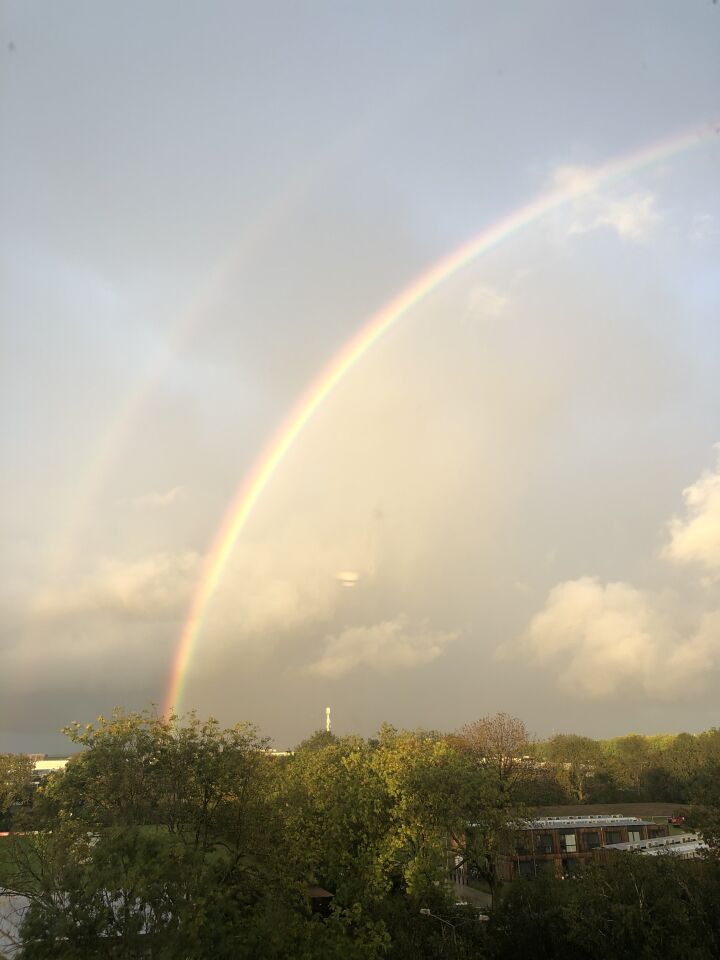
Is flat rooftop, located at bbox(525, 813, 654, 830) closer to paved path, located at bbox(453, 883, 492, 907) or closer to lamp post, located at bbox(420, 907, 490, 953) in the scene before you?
paved path, located at bbox(453, 883, 492, 907)

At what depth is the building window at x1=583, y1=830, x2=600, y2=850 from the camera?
62.9m

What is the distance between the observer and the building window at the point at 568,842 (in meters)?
61.8

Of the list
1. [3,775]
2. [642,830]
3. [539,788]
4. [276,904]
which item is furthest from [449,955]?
[3,775]

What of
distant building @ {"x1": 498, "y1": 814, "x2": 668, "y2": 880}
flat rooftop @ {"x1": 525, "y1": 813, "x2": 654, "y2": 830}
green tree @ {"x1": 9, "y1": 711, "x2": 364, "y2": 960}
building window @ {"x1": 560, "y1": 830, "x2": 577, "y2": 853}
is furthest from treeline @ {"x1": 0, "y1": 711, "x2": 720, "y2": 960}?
building window @ {"x1": 560, "y1": 830, "x2": 577, "y2": 853}

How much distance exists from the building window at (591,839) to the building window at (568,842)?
1.31 metres

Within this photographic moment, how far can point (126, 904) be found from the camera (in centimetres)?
1570

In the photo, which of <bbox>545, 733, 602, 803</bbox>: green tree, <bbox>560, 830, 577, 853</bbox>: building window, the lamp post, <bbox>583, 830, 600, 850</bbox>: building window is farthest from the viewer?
<bbox>545, 733, 602, 803</bbox>: green tree

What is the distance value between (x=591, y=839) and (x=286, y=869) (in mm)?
47785

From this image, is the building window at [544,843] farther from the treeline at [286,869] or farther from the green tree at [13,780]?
the green tree at [13,780]

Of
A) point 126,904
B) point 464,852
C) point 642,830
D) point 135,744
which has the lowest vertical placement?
point 642,830

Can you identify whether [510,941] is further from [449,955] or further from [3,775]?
[3,775]

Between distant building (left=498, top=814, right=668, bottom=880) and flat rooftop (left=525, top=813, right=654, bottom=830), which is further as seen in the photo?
flat rooftop (left=525, top=813, right=654, bottom=830)

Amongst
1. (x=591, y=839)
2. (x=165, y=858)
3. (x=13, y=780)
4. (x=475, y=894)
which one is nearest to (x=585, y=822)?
(x=591, y=839)

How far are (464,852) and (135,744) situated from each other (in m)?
21.1
